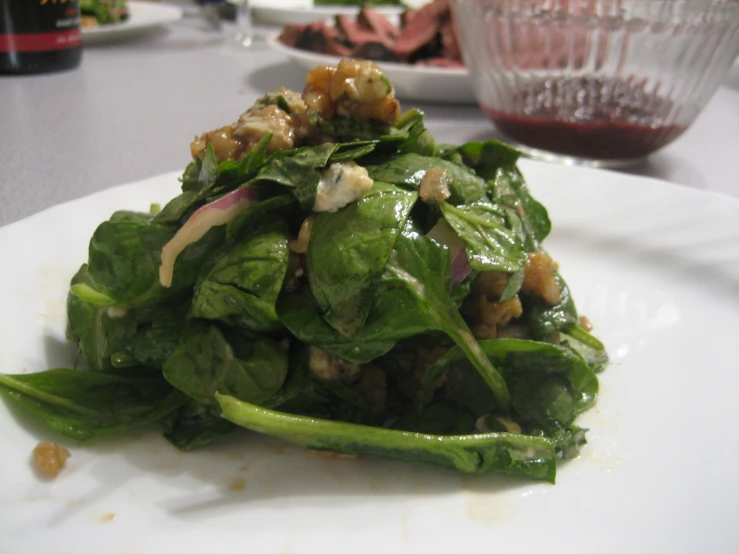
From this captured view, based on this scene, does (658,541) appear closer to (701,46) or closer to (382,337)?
(382,337)

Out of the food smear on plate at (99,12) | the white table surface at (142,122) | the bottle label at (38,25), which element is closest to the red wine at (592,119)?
the white table surface at (142,122)

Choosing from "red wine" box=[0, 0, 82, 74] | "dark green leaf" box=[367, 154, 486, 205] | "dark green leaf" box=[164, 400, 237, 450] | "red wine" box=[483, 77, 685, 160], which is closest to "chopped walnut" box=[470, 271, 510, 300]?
"dark green leaf" box=[367, 154, 486, 205]

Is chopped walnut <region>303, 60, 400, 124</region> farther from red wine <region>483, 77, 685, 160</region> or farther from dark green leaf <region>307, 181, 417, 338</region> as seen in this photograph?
red wine <region>483, 77, 685, 160</region>

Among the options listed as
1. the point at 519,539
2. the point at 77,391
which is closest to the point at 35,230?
the point at 77,391

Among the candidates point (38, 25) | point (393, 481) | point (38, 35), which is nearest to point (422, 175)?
point (393, 481)

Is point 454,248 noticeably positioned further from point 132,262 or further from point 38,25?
point 38,25

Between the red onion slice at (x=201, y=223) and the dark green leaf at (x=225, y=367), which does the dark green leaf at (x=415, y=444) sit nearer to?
the dark green leaf at (x=225, y=367)
